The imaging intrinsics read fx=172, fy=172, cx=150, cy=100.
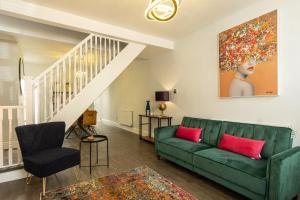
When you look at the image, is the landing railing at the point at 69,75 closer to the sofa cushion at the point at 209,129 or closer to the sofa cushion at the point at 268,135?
the sofa cushion at the point at 209,129

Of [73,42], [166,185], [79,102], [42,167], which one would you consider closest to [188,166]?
[166,185]

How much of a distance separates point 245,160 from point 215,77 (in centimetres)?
178

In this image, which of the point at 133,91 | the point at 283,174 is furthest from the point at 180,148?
the point at 133,91

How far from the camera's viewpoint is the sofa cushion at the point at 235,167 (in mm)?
1910

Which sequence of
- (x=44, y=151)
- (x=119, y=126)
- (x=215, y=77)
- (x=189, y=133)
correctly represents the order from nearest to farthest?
1. (x=44, y=151)
2. (x=189, y=133)
3. (x=215, y=77)
4. (x=119, y=126)

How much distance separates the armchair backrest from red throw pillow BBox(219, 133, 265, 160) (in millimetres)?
2674

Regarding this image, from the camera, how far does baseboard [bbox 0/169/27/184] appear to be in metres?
2.58

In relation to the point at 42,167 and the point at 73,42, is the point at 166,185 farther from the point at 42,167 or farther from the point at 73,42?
the point at 73,42

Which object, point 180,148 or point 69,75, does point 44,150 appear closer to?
point 69,75

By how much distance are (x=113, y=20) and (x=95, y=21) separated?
354 mm

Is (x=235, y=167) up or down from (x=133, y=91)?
down

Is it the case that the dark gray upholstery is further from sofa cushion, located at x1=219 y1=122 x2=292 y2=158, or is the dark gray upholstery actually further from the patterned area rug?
sofa cushion, located at x1=219 y1=122 x2=292 y2=158

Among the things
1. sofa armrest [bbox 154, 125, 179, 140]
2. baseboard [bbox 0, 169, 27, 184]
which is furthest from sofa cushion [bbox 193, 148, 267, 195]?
baseboard [bbox 0, 169, 27, 184]

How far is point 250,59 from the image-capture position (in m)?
2.86
